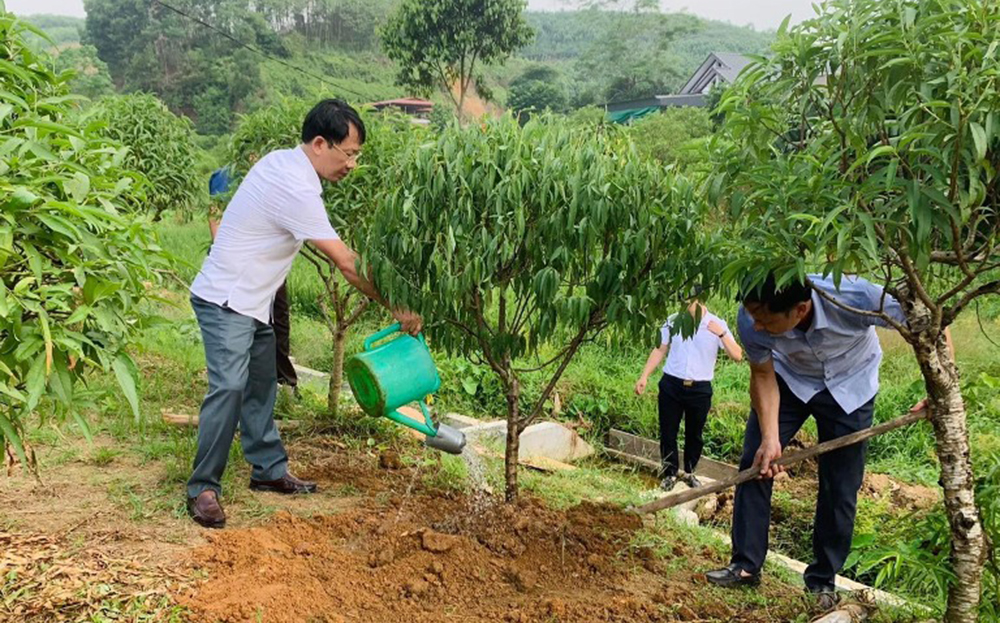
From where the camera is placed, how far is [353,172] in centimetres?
520

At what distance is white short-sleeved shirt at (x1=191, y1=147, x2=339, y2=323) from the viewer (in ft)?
12.9

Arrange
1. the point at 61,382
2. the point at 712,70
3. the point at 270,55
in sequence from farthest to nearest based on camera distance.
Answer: the point at 270,55 < the point at 712,70 < the point at 61,382

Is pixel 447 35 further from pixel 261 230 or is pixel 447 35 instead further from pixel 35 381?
pixel 35 381

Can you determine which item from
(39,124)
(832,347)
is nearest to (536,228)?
(832,347)

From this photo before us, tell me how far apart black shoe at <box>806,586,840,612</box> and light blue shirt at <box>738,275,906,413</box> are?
2.57 feet

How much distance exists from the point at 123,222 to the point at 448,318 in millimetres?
1616

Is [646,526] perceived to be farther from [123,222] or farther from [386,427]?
[123,222]

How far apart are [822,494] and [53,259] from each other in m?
3.09

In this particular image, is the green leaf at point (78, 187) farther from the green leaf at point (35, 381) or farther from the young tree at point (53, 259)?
the green leaf at point (35, 381)

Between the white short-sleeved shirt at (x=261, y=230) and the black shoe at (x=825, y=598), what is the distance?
265cm

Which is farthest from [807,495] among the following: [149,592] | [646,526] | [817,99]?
[149,592]

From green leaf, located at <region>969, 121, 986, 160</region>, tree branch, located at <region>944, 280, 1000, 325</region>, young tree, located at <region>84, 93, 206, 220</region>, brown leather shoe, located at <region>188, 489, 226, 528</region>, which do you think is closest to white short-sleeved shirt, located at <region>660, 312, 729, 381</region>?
tree branch, located at <region>944, 280, 1000, 325</region>

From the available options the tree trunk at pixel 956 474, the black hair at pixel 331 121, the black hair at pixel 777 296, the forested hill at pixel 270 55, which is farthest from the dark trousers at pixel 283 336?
the forested hill at pixel 270 55

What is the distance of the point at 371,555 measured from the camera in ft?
12.2
